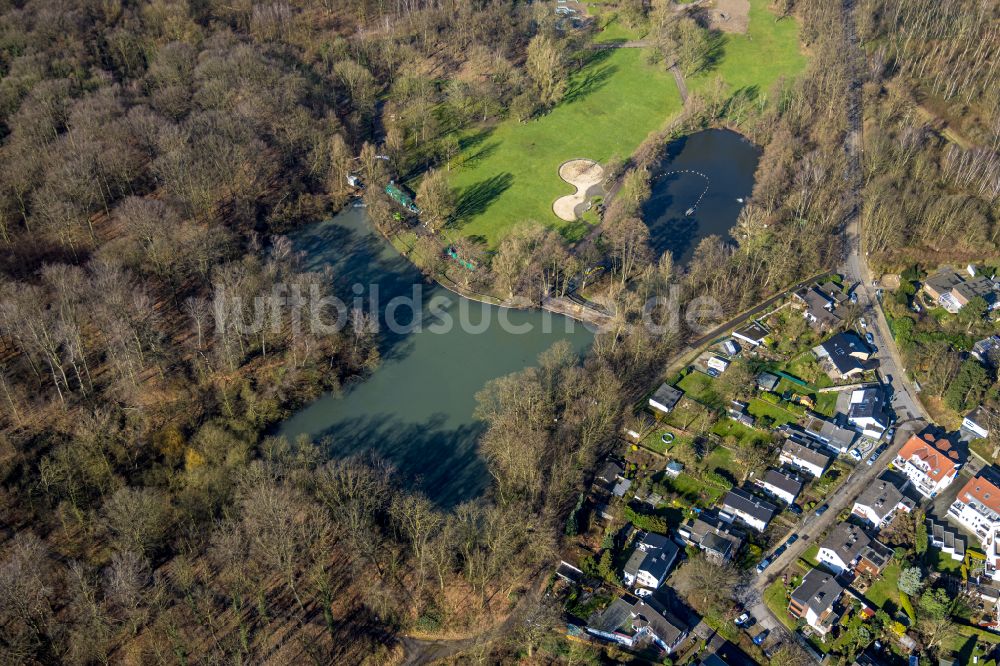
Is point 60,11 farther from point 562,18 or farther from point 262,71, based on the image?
point 562,18

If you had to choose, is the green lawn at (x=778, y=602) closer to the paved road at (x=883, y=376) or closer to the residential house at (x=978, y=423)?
the paved road at (x=883, y=376)

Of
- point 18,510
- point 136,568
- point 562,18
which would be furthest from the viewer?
point 562,18

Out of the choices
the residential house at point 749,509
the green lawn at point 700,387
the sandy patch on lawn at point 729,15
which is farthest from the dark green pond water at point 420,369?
the sandy patch on lawn at point 729,15

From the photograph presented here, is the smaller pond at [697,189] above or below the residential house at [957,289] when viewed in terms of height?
above

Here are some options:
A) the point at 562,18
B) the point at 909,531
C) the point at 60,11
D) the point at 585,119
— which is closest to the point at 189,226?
the point at 60,11

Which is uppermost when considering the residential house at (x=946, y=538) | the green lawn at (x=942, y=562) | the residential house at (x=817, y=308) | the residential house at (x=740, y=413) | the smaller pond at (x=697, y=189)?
the smaller pond at (x=697, y=189)

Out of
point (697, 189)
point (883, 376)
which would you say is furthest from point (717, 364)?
point (697, 189)
